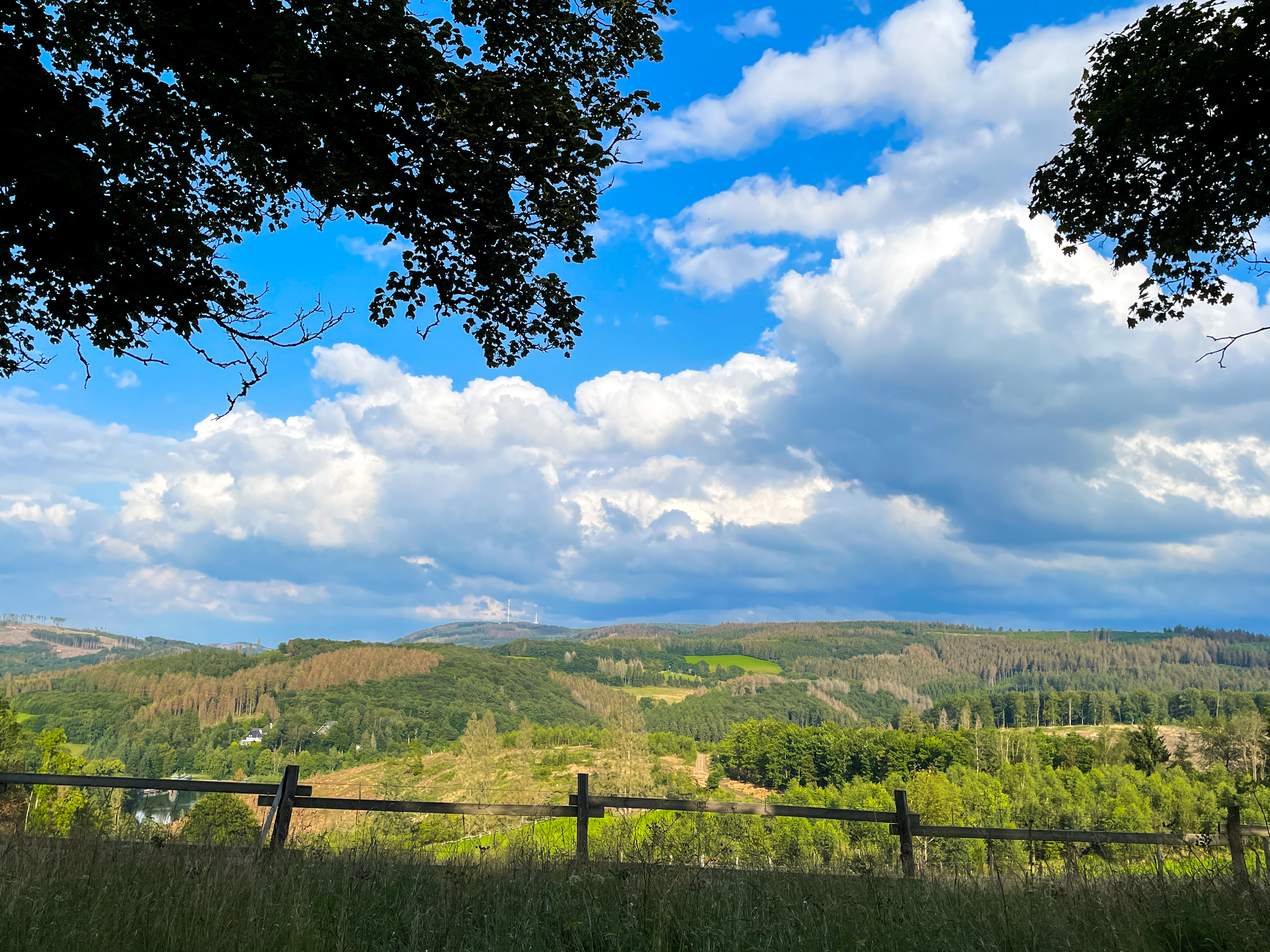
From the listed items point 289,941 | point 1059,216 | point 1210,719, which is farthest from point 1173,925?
point 1210,719

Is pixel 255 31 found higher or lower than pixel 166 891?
higher

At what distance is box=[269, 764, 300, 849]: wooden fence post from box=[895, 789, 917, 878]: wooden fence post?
7.47m

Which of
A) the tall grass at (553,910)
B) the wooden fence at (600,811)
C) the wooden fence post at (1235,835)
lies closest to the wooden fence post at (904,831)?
the wooden fence at (600,811)

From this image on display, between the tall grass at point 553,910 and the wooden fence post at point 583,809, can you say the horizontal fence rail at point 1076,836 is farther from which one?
the wooden fence post at point 583,809

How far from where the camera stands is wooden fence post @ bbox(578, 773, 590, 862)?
27.6 ft

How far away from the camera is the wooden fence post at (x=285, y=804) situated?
836 cm

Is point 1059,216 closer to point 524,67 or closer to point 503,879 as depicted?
point 524,67

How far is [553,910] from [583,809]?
452 centimetres

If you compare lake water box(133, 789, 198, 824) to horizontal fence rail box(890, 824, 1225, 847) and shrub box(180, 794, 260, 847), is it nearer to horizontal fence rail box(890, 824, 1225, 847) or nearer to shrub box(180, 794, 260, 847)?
shrub box(180, 794, 260, 847)

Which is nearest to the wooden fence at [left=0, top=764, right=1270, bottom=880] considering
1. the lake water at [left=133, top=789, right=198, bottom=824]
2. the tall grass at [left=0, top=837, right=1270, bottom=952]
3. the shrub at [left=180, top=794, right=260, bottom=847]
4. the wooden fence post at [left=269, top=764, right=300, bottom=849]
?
the wooden fence post at [left=269, top=764, right=300, bottom=849]

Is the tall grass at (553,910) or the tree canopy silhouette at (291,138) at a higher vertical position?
the tree canopy silhouette at (291,138)

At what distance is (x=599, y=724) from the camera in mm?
182500

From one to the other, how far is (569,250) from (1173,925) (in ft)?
26.2

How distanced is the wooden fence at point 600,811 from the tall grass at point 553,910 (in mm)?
2662
